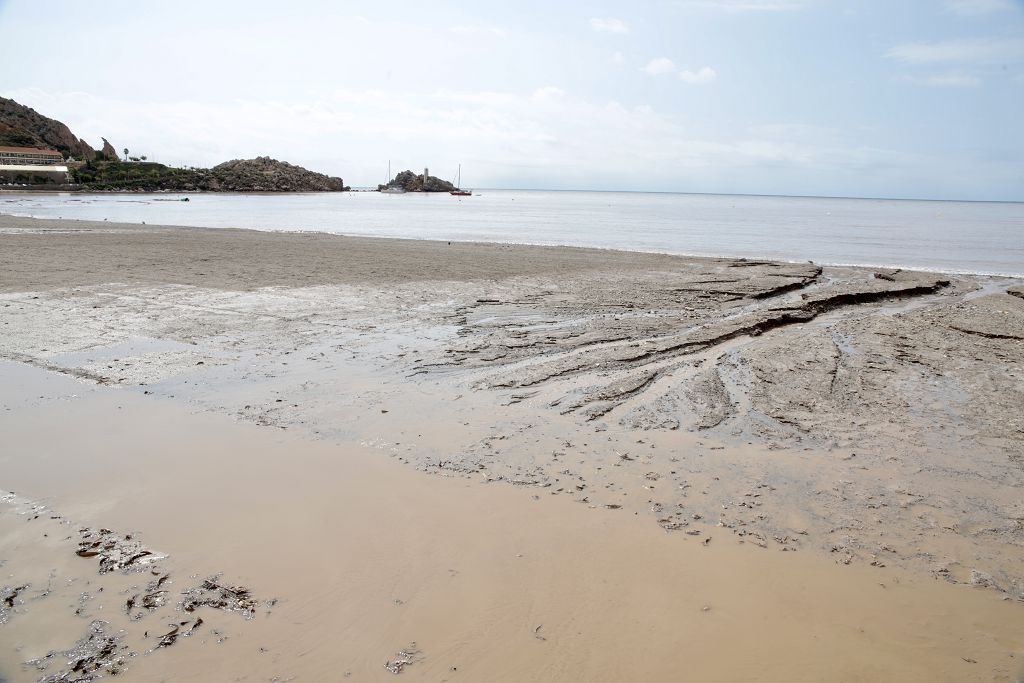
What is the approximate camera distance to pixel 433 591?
3.21 m

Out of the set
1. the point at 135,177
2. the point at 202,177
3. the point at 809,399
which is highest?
the point at 202,177

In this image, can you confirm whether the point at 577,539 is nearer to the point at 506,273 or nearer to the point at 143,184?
the point at 506,273

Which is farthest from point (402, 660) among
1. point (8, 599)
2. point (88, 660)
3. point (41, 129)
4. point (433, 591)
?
point (41, 129)

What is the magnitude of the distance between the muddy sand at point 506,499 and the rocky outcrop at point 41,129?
14527 centimetres

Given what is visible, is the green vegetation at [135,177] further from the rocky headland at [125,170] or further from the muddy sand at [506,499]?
the muddy sand at [506,499]

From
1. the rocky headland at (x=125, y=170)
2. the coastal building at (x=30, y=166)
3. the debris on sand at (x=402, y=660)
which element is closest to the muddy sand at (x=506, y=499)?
the debris on sand at (x=402, y=660)

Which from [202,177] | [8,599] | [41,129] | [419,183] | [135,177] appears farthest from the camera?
[419,183]

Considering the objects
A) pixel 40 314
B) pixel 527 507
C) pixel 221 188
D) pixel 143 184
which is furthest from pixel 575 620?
pixel 221 188

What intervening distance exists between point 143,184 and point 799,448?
115 m

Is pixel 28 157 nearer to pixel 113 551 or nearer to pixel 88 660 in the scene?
pixel 113 551

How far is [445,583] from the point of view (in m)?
3.28

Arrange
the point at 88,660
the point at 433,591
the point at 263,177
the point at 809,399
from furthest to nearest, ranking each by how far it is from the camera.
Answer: the point at 263,177
the point at 809,399
the point at 433,591
the point at 88,660

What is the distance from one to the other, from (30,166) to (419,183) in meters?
101

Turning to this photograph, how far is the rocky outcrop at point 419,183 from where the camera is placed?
602 ft
